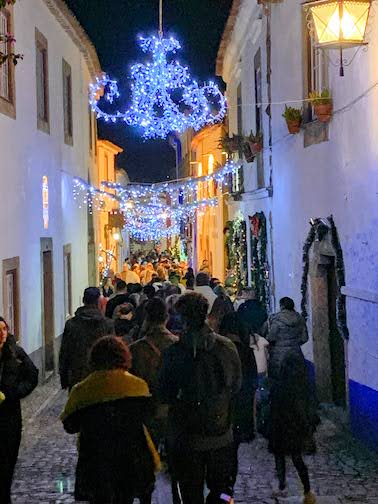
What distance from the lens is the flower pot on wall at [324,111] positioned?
460 inches

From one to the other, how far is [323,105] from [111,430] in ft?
23.2

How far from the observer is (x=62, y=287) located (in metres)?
19.5

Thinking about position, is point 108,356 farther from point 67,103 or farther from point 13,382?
point 67,103

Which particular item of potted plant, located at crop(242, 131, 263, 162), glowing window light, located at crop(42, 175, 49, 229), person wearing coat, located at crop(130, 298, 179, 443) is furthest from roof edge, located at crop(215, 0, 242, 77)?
person wearing coat, located at crop(130, 298, 179, 443)

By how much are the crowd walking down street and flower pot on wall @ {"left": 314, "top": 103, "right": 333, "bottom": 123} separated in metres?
2.76

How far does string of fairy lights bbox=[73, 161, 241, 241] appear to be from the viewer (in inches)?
924

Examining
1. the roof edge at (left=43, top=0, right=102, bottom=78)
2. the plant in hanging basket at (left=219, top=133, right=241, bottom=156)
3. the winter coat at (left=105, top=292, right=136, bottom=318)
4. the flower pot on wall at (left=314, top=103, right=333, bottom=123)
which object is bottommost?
the winter coat at (left=105, top=292, right=136, bottom=318)

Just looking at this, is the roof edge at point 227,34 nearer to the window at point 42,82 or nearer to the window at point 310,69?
the window at point 42,82

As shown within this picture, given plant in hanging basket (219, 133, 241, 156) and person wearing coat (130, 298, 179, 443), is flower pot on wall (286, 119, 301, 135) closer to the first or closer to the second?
plant in hanging basket (219, 133, 241, 156)

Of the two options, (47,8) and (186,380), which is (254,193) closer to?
Answer: (47,8)

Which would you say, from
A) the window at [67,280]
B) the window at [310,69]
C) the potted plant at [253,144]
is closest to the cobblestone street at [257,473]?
the window at [310,69]

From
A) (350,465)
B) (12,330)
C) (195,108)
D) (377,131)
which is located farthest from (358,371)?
(195,108)

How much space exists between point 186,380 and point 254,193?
1344 cm

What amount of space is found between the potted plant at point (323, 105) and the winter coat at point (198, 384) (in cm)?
618
